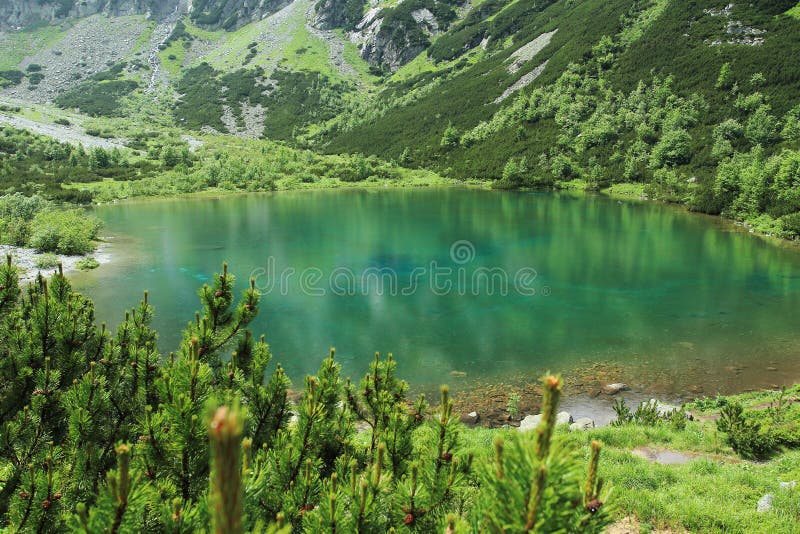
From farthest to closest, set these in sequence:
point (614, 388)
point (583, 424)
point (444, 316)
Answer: point (444, 316)
point (614, 388)
point (583, 424)

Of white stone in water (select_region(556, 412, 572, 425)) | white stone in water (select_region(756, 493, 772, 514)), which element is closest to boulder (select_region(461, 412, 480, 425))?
white stone in water (select_region(556, 412, 572, 425))

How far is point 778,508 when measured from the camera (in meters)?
6.26

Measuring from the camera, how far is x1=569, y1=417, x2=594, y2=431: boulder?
11.0 meters

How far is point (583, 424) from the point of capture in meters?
11.4

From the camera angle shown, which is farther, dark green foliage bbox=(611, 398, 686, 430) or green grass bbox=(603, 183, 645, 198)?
green grass bbox=(603, 183, 645, 198)

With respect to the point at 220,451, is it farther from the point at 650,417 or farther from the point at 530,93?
the point at 530,93

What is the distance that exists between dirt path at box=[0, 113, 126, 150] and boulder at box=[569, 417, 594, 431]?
375ft

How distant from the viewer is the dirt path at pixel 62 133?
328ft

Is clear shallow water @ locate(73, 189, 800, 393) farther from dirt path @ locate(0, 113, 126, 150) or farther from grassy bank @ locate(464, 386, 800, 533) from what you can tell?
dirt path @ locate(0, 113, 126, 150)

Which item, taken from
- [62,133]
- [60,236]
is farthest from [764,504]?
[62,133]

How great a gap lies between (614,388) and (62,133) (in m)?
129

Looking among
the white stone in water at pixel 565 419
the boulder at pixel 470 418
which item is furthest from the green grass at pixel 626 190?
the boulder at pixel 470 418

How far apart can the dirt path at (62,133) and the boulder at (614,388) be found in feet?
372

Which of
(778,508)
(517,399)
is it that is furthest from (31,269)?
(778,508)
